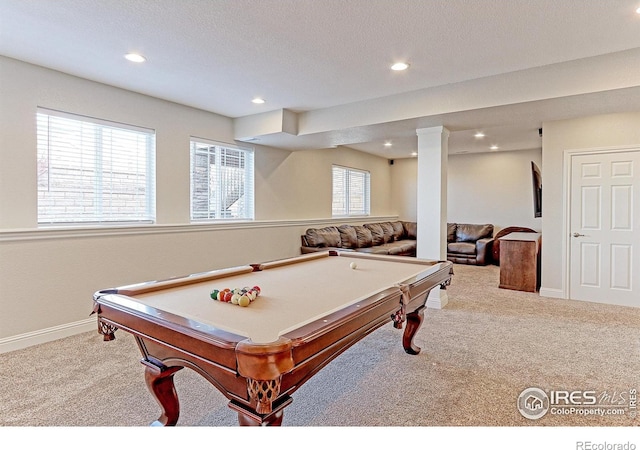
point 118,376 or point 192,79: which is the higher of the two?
point 192,79

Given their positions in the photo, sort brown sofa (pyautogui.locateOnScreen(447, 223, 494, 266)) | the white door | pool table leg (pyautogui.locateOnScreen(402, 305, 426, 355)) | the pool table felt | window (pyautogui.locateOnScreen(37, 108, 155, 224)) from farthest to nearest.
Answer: brown sofa (pyautogui.locateOnScreen(447, 223, 494, 266)), the white door, window (pyautogui.locateOnScreen(37, 108, 155, 224)), pool table leg (pyautogui.locateOnScreen(402, 305, 426, 355)), the pool table felt

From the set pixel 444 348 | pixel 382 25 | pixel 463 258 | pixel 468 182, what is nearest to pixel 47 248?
pixel 382 25

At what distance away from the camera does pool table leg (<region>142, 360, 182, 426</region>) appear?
1.72m

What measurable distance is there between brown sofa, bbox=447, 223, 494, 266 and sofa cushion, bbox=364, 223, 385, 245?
147cm

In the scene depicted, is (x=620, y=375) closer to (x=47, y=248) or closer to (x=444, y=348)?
(x=444, y=348)

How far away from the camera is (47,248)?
3100mm

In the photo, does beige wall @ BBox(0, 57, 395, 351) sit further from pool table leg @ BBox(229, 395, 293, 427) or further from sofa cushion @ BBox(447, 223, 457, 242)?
sofa cushion @ BBox(447, 223, 457, 242)

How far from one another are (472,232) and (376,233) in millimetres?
2101

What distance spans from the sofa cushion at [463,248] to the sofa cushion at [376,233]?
57.5 inches

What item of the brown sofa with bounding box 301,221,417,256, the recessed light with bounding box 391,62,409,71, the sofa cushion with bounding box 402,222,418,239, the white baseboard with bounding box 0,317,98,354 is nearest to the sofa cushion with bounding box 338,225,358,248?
the brown sofa with bounding box 301,221,417,256

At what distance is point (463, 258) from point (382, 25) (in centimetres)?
580

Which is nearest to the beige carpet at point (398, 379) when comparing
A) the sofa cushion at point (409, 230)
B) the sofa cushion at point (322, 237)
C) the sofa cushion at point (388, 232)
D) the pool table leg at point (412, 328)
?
the pool table leg at point (412, 328)

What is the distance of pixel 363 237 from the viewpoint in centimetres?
682

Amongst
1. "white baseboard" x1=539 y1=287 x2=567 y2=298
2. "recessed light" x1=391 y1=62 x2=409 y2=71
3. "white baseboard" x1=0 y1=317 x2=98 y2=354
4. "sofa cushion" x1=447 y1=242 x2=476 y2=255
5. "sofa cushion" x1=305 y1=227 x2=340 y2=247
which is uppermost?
"recessed light" x1=391 y1=62 x2=409 y2=71
